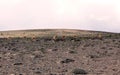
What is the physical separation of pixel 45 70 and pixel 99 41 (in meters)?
19.9

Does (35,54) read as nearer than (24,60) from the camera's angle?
No

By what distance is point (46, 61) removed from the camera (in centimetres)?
3744

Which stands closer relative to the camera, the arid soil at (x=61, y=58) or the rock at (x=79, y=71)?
the rock at (x=79, y=71)

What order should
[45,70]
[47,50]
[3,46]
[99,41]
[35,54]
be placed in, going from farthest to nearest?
Answer: [99,41], [3,46], [47,50], [35,54], [45,70]

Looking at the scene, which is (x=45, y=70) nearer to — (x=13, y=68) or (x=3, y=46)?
(x=13, y=68)

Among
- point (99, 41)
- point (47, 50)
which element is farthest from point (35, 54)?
point (99, 41)

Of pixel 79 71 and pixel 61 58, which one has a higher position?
pixel 61 58

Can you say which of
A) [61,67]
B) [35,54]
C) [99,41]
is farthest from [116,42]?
[61,67]

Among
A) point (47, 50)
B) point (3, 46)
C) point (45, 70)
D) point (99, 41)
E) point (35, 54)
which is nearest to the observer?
point (45, 70)

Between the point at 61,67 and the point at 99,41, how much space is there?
18.3 m

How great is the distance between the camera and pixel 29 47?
4653 cm

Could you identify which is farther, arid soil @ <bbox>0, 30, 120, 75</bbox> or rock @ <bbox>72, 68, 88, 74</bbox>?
arid soil @ <bbox>0, 30, 120, 75</bbox>

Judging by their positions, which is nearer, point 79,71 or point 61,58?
point 79,71

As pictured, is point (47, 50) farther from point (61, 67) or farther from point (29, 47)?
point (61, 67)
